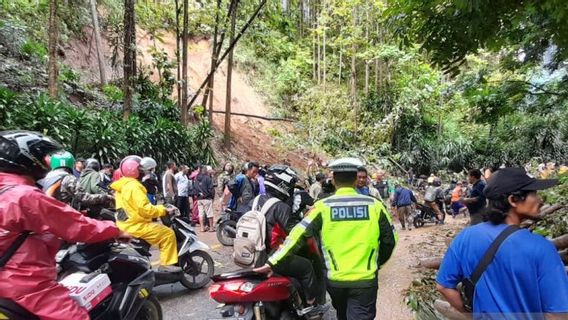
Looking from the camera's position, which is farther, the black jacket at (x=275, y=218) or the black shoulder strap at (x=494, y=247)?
the black jacket at (x=275, y=218)

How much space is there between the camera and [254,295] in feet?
13.3

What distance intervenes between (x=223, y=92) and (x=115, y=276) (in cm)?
2581

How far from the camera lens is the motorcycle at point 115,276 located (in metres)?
3.69

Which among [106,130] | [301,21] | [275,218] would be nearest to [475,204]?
[275,218]

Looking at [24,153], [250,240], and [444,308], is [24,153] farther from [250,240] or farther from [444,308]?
[444,308]

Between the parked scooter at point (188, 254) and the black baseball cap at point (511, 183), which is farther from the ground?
the black baseball cap at point (511, 183)

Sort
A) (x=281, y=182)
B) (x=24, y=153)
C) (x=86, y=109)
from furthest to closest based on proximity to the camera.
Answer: (x=86, y=109), (x=281, y=182), (x=24, y=153)

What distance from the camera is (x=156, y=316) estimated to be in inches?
173

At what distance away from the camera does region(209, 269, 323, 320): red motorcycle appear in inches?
159

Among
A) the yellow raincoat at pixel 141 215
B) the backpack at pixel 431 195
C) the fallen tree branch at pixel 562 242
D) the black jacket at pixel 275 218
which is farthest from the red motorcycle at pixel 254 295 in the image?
the backpack at pixel 431 195

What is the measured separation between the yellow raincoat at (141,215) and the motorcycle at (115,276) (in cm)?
134

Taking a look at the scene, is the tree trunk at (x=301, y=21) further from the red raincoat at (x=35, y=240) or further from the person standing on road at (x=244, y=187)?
the red raincoat at (x=35, y=240)

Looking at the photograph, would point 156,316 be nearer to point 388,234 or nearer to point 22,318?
point 22,318

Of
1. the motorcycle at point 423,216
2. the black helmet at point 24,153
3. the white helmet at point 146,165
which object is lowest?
the motorcycle at point 423,216
